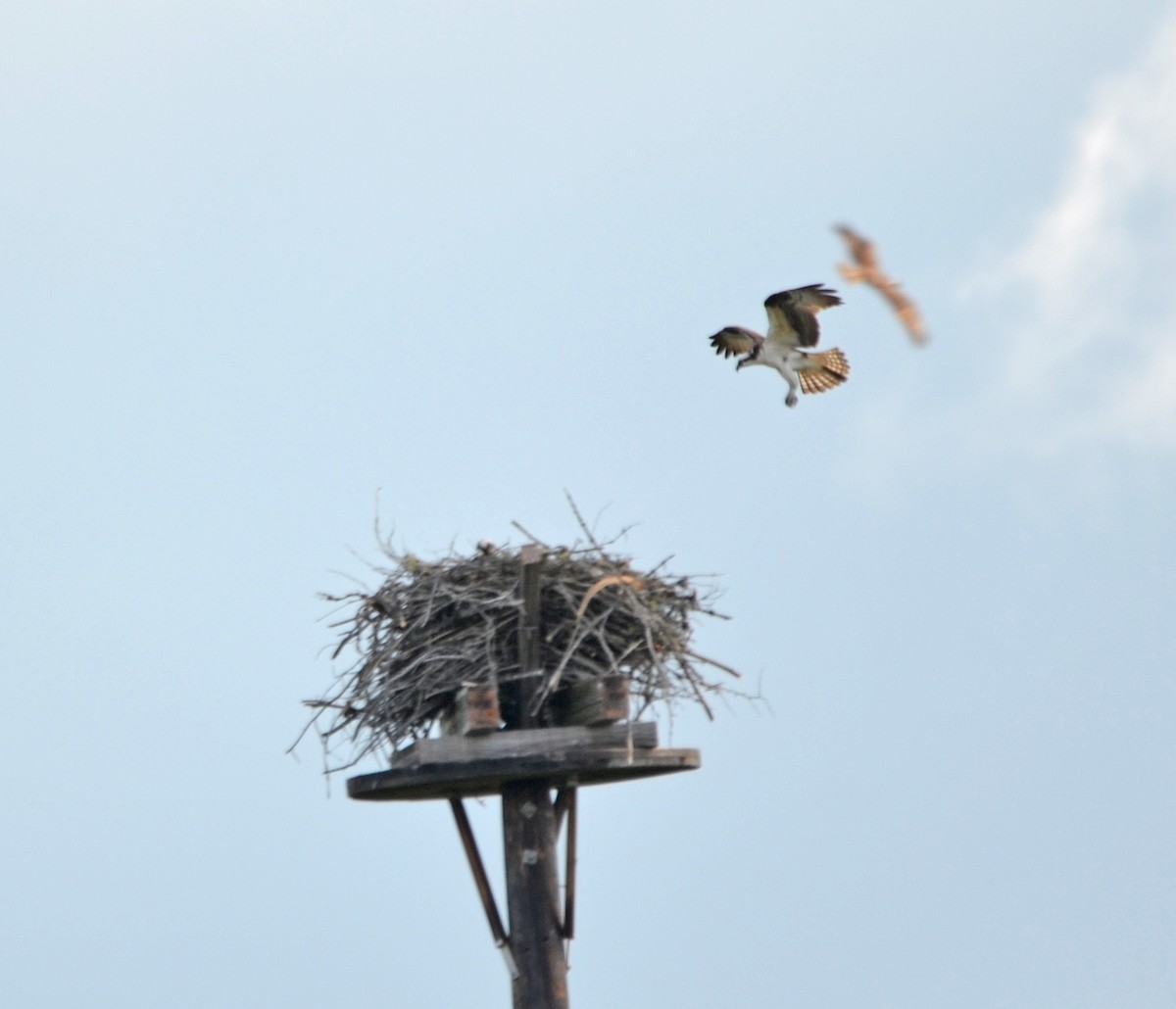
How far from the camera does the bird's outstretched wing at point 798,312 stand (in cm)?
866

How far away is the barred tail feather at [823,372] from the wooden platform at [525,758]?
4217 mm

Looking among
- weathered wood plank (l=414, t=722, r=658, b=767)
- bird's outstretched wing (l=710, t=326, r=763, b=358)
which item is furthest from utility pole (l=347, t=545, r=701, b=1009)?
bird's outstretched wing (l=710, t=326, r=763, b=358)

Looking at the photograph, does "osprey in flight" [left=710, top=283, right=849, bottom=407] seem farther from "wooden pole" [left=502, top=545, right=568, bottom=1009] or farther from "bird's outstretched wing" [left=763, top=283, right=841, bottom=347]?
"wooden pole" [left=502, top=545, right=568, bottom=1009]

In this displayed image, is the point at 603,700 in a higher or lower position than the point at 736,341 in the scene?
lower

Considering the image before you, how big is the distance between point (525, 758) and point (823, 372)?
4.70 metres

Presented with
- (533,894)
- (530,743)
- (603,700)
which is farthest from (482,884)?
(603,700)

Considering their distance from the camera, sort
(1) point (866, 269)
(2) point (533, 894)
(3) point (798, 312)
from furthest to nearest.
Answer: (3) point (798, 312) → (1) point (866, 269) → (2) point (533, 894)

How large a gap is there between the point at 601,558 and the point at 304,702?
1.30m

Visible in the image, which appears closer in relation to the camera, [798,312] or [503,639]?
[503,639]

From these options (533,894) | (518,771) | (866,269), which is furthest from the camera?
(866,269)

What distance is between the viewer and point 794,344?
370 inches

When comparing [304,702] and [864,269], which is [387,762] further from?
[864,269]

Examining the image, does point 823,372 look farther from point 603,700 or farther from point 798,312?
point 603,700

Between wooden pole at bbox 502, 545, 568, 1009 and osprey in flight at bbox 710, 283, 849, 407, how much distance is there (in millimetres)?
3623
